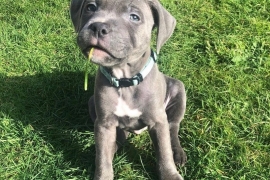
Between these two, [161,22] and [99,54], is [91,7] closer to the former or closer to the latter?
[99,54]

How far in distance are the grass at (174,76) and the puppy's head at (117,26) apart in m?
1.28

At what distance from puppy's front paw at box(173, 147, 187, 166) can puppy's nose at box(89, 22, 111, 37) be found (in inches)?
63.9

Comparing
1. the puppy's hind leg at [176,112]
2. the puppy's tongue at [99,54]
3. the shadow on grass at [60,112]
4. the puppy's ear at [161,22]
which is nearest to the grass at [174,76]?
the shadow on grass at [60,112]

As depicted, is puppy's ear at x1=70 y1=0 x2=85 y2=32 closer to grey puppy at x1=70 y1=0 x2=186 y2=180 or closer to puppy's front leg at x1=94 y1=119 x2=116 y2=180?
grey puppy at x1=70 y1=0 x2=186 y2=180

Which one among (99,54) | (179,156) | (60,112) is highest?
(99,54)

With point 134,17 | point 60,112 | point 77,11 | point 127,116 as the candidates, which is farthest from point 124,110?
point 60,112

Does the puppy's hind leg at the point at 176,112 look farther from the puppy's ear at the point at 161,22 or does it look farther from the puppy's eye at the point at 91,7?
the puppy's eye at the point at 91,7

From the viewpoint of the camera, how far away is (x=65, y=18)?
20.3ft

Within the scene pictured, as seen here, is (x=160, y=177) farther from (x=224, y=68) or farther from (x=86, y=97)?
(x=224, y=68)

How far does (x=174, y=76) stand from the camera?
17.1ft

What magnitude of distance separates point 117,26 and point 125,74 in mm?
622

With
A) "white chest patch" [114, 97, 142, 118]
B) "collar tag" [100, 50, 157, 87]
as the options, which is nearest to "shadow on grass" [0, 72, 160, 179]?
"white chest patch" [114, 97, 142, 118]

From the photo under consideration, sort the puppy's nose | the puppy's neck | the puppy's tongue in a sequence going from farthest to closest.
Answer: the puppy's neck < the puppy's tongue < the puppy's nose

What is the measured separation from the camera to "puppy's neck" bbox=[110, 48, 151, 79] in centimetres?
365
